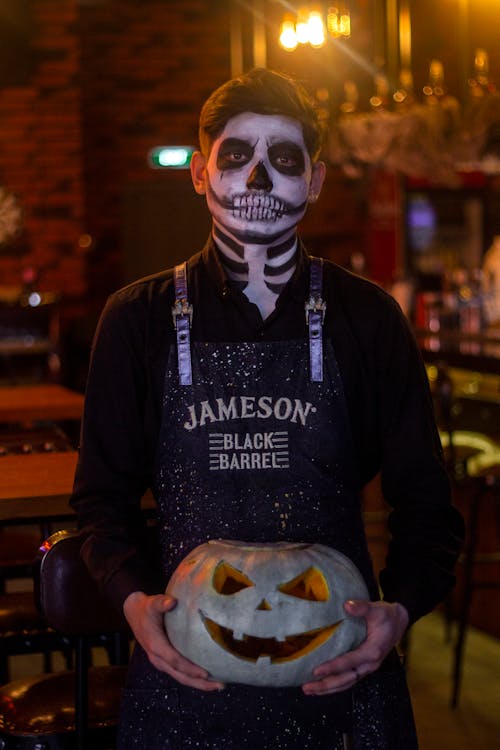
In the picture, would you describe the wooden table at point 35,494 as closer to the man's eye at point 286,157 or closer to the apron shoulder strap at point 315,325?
the apron shoulder strap at point 315,325

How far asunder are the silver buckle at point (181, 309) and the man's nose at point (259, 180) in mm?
205

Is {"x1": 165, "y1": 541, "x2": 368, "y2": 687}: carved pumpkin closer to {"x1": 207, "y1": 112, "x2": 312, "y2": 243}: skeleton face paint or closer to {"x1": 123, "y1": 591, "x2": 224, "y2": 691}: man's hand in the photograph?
{"x1": 123, "y1": 591, "x2": 224, "y2": 691}: man's hand

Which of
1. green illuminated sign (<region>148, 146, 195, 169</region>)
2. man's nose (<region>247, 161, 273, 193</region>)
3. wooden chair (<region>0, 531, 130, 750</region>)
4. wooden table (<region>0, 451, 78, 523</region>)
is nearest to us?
man's nose (<region>247, 161, 273, 193</region>)

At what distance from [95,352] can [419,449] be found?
0.50m

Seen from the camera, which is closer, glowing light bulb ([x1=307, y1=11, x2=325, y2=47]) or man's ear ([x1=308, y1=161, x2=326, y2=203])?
man's ear ([x1=308, y1=161, x2=326, y2=203])

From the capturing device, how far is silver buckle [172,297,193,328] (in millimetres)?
1759

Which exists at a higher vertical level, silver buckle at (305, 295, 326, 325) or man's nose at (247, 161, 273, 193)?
man's nose at (247, 161, 273, 193)

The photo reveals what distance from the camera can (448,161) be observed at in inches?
230

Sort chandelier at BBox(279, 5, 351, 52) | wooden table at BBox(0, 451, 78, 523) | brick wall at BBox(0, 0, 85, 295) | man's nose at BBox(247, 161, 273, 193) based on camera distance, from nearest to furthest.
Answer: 1. man's nose at BBox(247, 161, 273, 193)
2. wooden table at BBox(0, 451, 78, 523)
3. chandelier at BBox(279, 5, 351, 52)
4. brick wall at BBox(0, 0, 85, 295)

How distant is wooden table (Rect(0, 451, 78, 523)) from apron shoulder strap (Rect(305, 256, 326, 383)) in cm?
76

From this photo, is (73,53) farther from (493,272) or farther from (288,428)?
(288,428)

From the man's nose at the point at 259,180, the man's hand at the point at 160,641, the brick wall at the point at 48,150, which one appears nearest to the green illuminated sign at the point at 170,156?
the brick wall at the point at 48,150

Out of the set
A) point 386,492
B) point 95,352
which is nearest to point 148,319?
point 95,352

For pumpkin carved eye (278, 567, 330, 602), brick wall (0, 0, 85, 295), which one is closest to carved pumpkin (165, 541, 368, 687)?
pumpkin carved eye (278, 567, 330, 602)
